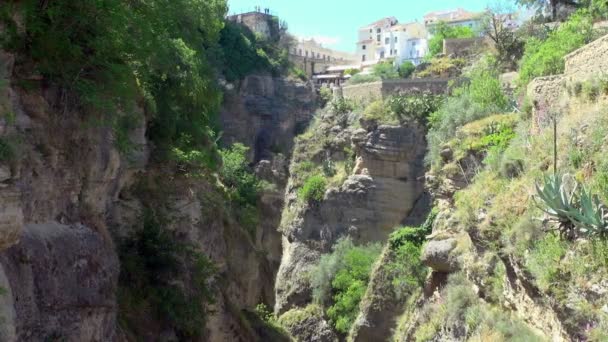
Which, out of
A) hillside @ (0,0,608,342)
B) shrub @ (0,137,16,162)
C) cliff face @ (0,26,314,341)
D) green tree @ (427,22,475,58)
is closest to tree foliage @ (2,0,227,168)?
hillside @ (0,0,608,342)

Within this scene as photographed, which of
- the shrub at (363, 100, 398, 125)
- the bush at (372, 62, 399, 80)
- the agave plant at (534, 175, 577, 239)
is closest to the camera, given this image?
the agave plant at (534, 175, 577, 239)

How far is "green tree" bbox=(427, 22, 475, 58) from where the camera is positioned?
53.3 meters

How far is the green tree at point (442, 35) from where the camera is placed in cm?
5328

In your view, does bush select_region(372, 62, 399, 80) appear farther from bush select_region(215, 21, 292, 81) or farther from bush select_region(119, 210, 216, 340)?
bush select_region(119, 210, 216, 340)

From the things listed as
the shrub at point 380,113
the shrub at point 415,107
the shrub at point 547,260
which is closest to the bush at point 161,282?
the shrub at point 547,260

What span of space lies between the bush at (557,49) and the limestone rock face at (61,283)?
18780 millimetres

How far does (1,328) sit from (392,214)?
2631 centimetres

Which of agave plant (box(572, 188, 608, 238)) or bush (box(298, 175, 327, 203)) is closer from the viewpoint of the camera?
agave plant (box(572, 188, 608, 238))

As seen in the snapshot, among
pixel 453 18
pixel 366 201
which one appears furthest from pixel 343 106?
pixel 453 18

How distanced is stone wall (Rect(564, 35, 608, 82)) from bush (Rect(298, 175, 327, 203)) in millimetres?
18306

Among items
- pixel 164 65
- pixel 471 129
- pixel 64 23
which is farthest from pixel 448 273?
pixel 64 23

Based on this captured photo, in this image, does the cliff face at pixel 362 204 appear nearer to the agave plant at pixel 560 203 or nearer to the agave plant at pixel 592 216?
the agave plant at pixel 560 203

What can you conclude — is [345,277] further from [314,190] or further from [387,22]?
[387,22]

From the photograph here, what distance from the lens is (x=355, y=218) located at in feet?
112
